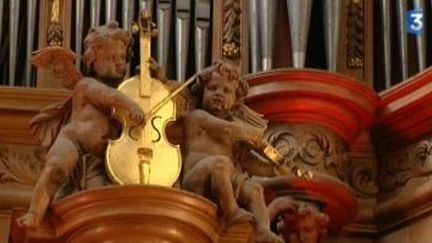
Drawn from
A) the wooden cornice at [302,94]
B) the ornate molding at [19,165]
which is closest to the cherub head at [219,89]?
the wooden cornice at [302,94]

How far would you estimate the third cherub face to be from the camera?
25.5ft

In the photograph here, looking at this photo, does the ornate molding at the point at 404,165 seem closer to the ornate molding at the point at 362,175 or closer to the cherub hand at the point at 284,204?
the ornate molding at the point at 362,175

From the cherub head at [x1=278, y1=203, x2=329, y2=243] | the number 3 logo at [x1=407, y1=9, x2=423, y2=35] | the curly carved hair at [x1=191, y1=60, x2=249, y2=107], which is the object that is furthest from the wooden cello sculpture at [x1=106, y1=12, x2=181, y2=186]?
the number 3 logo at [x1=407, y1=9, x2=423, y2=35]

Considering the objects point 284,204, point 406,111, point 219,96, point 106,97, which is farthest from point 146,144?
point 406,111

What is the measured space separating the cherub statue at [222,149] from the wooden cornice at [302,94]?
2.99 feet

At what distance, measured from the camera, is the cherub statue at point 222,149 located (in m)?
7.42

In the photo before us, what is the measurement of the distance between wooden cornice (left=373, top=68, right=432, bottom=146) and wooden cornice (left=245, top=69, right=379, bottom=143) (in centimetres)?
15

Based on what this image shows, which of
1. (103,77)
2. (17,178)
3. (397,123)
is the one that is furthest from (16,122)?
(397,123)

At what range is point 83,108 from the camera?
764 cm

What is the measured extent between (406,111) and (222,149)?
1.46m

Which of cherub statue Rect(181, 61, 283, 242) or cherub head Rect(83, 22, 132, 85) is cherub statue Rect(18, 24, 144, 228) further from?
cherub statue Rect(181, 61, 283, 242)

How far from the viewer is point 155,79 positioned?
7641 mm

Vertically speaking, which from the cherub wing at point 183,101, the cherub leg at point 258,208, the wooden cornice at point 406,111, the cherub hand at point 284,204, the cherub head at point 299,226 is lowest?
the cherub leg at point 258,208

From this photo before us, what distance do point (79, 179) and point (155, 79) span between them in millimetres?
517
